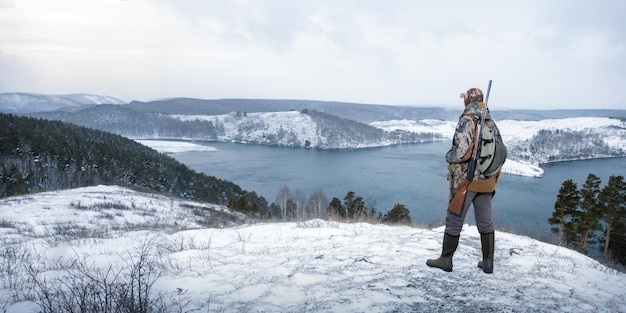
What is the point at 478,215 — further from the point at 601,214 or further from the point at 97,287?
the point at 601,214

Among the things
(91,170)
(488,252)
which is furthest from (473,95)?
(91,170)

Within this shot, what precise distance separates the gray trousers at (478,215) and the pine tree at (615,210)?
23.8m

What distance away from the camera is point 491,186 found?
4.30 m

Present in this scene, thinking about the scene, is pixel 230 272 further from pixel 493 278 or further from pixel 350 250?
pixel 493 278

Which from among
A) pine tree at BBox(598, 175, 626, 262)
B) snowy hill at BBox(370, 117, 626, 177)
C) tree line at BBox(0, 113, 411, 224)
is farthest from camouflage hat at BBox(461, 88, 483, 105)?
snowy hill at BBox(370, 117, 626, 177)

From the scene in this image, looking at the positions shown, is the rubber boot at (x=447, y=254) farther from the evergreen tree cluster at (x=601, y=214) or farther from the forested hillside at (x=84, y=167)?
the forested hillside at (x=84, y=167)

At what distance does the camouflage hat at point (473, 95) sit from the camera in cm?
448

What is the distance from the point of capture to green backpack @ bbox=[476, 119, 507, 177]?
4.24 meters

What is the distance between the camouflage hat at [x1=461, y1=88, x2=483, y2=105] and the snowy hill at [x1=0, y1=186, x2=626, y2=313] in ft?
7.59

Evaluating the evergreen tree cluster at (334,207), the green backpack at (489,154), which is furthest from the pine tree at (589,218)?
the green backpack at (489,154)

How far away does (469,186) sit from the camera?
14.2ft

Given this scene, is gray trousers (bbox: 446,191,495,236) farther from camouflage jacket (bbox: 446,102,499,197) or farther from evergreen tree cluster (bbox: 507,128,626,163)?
evergreen tree cluster (bbox: 507,128,626,163)

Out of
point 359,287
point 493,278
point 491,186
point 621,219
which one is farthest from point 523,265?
point 621,219

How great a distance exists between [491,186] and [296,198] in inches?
1942
